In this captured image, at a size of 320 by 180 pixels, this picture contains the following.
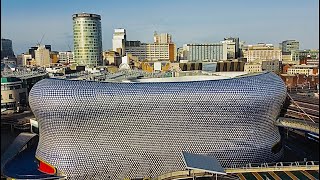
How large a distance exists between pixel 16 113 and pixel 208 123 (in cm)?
3393

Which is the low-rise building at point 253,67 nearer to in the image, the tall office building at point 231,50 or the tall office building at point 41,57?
the tall office building at point 231,50

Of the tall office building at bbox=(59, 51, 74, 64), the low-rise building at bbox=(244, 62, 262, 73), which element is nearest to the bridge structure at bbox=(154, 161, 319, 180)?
the low-rise building at bbox=(244, 62, 262, 73)

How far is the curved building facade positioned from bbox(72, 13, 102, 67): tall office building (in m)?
101

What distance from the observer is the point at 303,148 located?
30.3m

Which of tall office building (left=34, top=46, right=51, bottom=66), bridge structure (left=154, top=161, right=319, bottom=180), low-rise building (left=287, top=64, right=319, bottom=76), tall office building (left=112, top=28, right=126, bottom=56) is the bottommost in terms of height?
bridge structure (left=154, top=161, right=319, bottom=180)

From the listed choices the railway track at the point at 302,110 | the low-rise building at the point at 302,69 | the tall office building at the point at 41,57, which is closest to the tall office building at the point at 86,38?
the tall office building at the point at 41,57

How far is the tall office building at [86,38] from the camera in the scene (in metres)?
122

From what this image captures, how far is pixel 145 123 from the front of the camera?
76.8 feet

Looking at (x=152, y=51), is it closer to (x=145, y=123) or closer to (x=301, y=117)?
(x=301, y=117)

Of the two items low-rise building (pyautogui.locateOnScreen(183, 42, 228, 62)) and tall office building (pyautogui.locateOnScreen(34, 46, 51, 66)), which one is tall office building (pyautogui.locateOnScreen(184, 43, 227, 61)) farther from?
tall office building (pyautogui.locateOnScreen(34, 46, 51, 66))

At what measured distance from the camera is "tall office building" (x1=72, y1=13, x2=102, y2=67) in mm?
122375

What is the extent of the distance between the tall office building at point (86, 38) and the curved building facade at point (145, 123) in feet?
331

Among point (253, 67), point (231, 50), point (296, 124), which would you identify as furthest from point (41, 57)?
point (296, 124)

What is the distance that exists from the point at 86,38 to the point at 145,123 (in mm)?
104792
